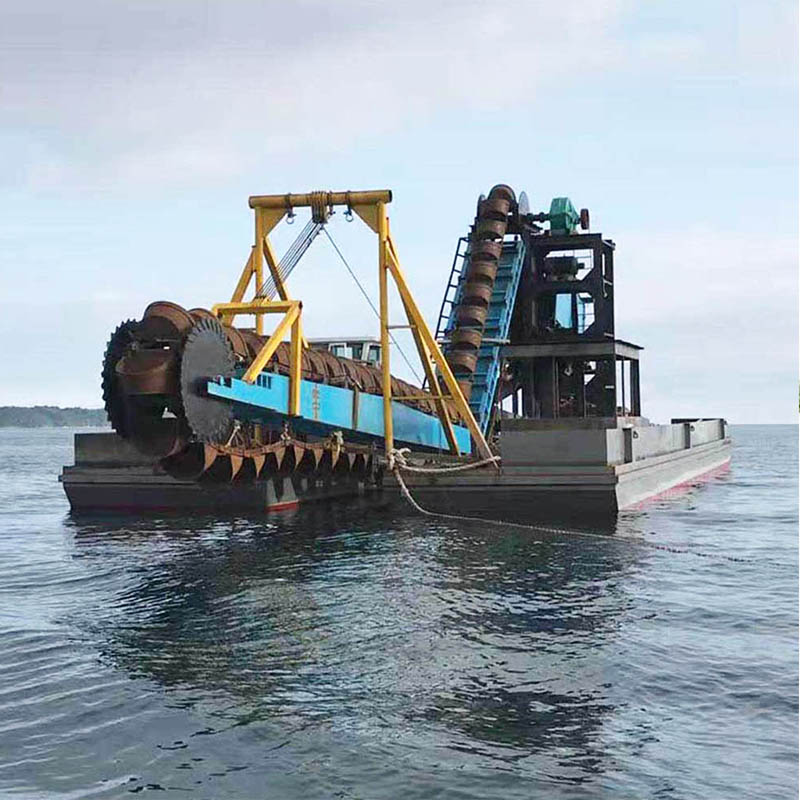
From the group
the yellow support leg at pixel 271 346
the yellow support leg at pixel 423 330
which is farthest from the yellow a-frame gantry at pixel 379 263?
the yellow support leg at pixel 271 346

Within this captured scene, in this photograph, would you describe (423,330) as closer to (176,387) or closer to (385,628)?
(176,387)

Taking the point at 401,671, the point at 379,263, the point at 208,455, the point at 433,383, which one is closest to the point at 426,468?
the point at 433,383

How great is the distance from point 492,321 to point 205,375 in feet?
80.5

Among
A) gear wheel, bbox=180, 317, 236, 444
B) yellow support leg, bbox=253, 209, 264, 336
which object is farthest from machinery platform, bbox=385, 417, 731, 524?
gear wheel, bbox=180, 317, 236, 444

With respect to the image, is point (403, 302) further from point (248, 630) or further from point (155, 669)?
point (155, 669)

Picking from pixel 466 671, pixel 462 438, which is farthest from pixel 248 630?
pixel 462 438

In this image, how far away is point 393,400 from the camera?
32.1 m

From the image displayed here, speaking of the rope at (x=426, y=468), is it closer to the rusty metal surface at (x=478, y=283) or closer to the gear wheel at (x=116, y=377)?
the rusty metal surface at (x=478, y=283)

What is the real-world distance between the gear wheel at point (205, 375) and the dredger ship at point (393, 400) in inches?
1.6

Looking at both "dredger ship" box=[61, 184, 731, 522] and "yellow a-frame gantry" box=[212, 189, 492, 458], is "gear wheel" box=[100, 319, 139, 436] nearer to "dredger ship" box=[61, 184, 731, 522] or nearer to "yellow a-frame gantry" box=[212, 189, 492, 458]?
"dredger ship" box=[61, 184, 731, 522]

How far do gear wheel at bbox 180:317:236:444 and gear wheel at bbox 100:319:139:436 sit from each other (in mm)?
1327

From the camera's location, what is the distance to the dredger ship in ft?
69.7

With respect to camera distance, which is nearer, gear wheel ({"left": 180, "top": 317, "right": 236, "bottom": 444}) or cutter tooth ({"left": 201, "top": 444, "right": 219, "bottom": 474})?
gear wheel ({"left": 180, "top": 317, "right": 236, "bottom": 444})

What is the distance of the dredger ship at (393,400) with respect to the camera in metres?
21.2
